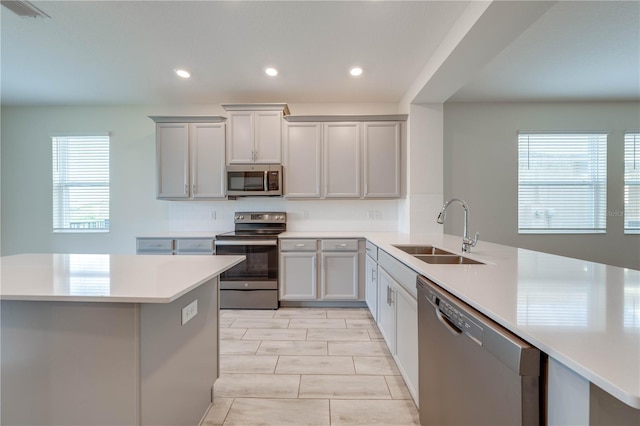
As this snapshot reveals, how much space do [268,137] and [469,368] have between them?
3229 mm

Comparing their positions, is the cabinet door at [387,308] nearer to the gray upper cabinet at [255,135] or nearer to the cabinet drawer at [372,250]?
the cabinet drawer at [372,250]

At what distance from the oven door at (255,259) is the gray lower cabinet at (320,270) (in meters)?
0.11

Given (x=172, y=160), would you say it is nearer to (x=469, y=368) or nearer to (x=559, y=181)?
(x=469, y=368)

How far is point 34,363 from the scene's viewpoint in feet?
3.59

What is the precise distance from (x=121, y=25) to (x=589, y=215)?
5.90 meters

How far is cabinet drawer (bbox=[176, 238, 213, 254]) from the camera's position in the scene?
330 cm

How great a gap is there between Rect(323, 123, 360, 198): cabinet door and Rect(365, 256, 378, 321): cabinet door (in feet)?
3.20

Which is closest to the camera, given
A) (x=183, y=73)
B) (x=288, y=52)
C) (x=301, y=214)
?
(x=288, y=52)

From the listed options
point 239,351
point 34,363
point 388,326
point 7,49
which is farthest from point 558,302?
point 7,49

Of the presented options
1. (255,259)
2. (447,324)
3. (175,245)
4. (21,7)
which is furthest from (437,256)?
(21,7)

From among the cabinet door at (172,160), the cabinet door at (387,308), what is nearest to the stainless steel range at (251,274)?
the cabinet door at (172,160)

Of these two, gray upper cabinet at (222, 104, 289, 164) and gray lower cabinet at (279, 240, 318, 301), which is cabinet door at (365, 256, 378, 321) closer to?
gray lower cabinet at (279, 240, 318, 301)

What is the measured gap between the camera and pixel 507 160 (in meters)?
3.73

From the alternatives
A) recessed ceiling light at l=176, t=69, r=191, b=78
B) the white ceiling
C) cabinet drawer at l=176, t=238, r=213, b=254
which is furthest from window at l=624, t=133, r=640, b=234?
recessed ceiling light at l=176, t=69, r=191, b=78
